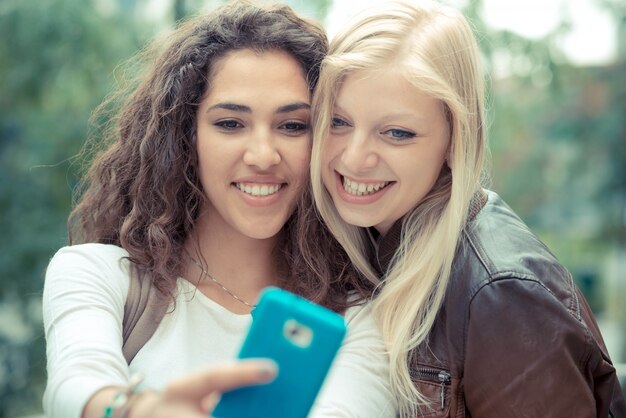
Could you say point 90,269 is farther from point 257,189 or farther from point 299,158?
point 299,158

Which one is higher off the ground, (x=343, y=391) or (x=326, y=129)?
(x=326, y=129)

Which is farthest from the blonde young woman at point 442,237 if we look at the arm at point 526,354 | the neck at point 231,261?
the neck at point 231,261

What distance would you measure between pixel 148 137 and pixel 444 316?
859mm

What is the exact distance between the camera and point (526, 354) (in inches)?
62.7

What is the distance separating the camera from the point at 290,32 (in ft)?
6.39

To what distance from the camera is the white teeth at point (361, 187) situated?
6.07ft

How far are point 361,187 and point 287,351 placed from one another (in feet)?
2.70

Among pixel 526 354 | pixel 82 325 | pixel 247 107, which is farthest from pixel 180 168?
pixel 526 354

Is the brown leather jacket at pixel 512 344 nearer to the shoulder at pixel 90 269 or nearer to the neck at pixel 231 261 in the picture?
the neck at pixel 231 261

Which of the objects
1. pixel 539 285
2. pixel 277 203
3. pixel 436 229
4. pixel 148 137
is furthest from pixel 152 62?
pixel 539 285

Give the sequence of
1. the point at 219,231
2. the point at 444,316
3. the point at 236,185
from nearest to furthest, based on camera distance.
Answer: the point at 444,316 < the point at 236,185 < the point at 219,231

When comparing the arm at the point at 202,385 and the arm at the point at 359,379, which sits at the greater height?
the arm at the point at 202,385

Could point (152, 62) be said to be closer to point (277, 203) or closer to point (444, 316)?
point (277, 203)

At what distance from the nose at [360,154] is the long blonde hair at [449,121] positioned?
81 millimetres
